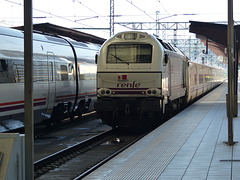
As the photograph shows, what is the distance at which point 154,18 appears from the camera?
36.2m

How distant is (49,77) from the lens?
13.9 m

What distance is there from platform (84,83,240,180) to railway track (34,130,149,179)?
644 millimetres

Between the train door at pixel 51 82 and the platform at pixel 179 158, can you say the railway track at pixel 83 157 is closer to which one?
the platform at pixel 179 158

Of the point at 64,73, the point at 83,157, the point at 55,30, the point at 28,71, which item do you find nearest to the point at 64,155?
the point at 83,157

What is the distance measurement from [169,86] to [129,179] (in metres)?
8.63

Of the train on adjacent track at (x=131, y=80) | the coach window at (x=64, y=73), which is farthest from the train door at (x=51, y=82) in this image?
the train on adjacent track at (x=131, y=80)

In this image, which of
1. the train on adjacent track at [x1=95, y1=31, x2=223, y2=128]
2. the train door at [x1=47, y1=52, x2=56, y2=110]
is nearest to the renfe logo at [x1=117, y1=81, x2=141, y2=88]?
the train on adjacent track at [x1=95, y1=31, x2=223, y2=128]

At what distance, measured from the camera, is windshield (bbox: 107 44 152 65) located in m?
13.9

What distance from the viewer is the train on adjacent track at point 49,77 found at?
1145cm

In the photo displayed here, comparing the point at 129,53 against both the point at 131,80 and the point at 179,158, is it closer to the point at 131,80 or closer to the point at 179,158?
the point at 131,80

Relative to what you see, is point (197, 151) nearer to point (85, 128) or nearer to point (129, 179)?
point (129, 179)

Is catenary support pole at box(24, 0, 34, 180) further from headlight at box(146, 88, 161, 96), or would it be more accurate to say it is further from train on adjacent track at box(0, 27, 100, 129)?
A: headlight at box(146, 88, 161, 96)

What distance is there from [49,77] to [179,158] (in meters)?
6.60

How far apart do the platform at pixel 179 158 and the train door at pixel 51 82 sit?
143 inches
